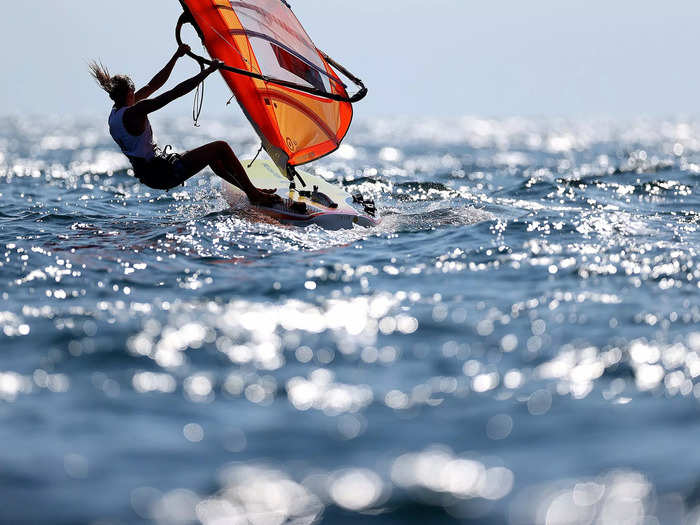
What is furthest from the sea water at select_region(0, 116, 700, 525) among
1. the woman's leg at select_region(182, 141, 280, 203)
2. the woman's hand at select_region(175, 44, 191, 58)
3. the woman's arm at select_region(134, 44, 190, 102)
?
the woman's hand at select_region(175, 44, 191, 58)

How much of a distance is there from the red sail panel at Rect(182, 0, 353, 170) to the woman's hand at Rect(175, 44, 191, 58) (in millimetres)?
921

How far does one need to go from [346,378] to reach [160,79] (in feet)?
19.9

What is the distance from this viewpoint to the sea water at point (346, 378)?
3197 mm

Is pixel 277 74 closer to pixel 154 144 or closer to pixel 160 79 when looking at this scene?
pixel 160 79

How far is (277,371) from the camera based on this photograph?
4516 millimetres

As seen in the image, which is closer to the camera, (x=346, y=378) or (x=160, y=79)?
(x=346, y=378)

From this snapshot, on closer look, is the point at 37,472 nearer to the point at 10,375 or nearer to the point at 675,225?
the point at 10,375

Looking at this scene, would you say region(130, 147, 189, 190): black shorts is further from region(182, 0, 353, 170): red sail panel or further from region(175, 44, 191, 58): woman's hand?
region(182, 0, 353, 170): red sail panel

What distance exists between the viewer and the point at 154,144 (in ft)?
29.4

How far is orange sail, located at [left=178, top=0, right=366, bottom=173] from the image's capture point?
388 inches

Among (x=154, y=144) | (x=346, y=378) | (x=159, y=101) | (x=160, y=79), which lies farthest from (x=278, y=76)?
(x=346, y=378)

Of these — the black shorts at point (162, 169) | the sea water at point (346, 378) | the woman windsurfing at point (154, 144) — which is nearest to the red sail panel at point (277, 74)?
the woman windsurfing at point (154, 144)

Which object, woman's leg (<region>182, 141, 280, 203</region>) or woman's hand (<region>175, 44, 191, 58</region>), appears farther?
woman's leg (<region>182, 141, 280, 203</region>)

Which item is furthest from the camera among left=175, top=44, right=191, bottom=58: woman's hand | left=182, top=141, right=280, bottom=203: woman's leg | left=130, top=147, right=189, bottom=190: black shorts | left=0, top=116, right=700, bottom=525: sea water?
left=182, top=141, right=280, bottom=203: woman's leg
